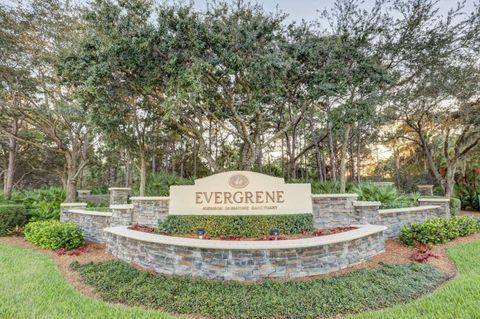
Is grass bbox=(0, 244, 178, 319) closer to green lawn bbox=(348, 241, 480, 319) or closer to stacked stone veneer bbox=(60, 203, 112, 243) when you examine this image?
stacked stone veneer bbox=(60, 203, 112, 243)

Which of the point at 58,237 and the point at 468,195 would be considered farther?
the point at 468,195

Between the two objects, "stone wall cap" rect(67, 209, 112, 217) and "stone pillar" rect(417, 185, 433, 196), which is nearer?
"stone wall cap" rect(67, 209, 112, 217)

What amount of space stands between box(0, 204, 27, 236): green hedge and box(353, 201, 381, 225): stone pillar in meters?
10.8

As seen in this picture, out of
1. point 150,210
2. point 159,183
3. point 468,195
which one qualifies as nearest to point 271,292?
point 150,210

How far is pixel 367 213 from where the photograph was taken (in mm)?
6570

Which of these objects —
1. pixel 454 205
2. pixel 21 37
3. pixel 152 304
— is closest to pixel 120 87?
pixel 21 37

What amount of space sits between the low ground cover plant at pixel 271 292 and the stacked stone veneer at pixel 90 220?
255 cm

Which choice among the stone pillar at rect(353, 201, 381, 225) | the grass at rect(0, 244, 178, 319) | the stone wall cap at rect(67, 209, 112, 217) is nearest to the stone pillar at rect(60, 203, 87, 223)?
the stone wall cap at rect(67, 209, 112, 217)

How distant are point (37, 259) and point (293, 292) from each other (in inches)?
230

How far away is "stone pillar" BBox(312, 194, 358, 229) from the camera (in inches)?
251

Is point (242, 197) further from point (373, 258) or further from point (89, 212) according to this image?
point (89, 212)

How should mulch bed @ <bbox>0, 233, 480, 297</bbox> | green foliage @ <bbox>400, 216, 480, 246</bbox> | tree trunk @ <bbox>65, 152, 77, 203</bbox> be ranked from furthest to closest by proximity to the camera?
tree trunk @ <bbox>65, 152, 77, 203</bbox> → green foliage @ <bbox>400, 216, 480, 246</bbox> → mulch bed @ <bbox>0, 233, 480, 297</bbox>

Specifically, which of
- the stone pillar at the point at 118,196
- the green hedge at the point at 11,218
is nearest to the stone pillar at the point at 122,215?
the stone pillar at the point at 118,196

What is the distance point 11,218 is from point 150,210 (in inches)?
228
